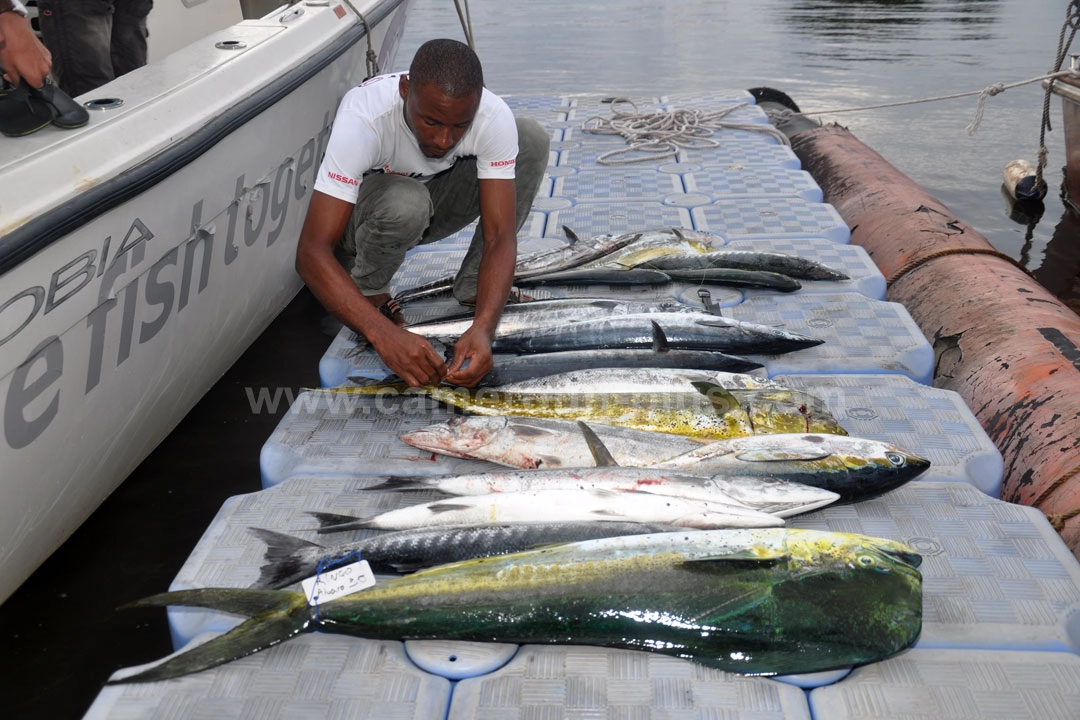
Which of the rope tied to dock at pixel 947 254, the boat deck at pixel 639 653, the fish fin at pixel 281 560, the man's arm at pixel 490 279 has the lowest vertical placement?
the rope tied to dock at pixel 947 254

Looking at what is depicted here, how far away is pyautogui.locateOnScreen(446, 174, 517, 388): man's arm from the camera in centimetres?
308

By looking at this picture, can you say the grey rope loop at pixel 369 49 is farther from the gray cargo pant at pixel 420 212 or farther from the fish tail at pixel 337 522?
the fish tail at pixel 337 522

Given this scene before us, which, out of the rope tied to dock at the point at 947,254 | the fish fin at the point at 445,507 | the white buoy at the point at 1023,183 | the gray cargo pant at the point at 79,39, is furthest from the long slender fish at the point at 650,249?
the white buoy at the point at 1023,183

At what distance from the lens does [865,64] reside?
48.1 ft

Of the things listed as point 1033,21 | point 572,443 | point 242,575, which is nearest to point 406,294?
point 572,443

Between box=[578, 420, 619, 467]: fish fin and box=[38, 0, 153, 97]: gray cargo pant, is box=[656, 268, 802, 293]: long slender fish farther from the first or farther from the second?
box=[38, 0, 153, 97]: gray cargo pant

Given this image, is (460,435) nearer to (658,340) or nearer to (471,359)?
(471,359)

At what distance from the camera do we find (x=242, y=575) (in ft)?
7.85

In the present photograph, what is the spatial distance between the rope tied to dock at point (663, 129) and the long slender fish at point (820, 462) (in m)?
3.86

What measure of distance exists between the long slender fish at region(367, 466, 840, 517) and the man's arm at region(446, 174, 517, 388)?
0.54m

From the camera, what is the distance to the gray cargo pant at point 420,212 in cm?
351

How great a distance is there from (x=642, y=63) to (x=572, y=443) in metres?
14.2

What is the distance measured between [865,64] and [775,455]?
14204 millimetres

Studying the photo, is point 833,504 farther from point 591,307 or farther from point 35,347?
point 35,347
